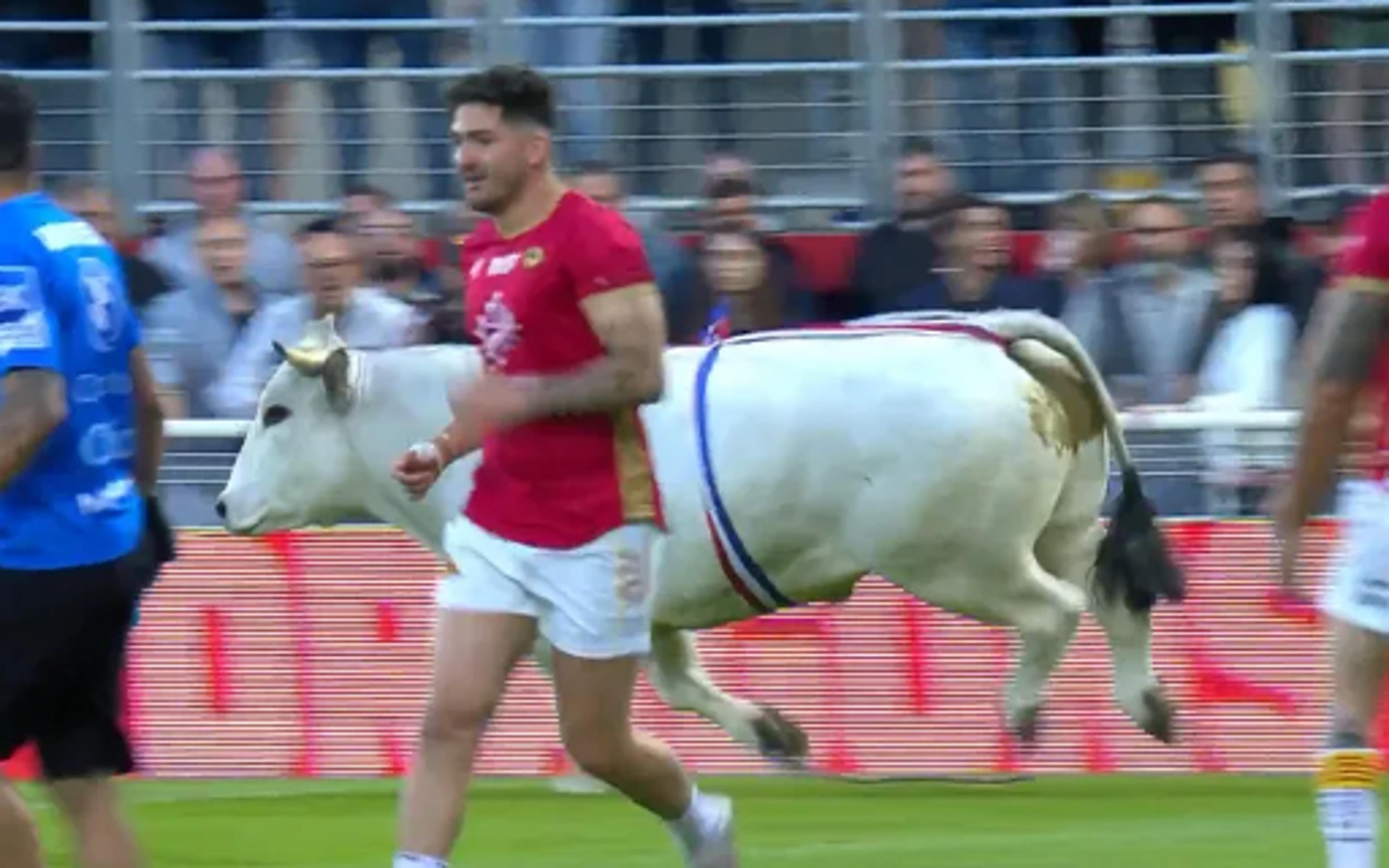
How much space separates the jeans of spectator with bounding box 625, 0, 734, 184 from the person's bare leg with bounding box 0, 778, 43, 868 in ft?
27.0

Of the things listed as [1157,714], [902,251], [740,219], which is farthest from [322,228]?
[1157,714]

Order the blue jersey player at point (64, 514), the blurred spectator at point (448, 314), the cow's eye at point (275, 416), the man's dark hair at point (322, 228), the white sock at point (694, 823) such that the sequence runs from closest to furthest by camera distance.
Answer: the blue jersey player at point (64, 514) < the white sock at point (694, 823) < the cow's eye at point (275, 416) < the man's dark hair at point (322, 228) < the blurred spectator at point (448, 314)

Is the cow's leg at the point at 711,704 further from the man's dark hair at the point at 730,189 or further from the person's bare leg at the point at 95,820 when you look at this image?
the person's bare leg at the point at 95,820

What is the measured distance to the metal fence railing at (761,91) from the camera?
565 inches

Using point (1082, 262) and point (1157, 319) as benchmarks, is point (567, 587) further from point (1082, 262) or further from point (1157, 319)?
point (1082, 262)

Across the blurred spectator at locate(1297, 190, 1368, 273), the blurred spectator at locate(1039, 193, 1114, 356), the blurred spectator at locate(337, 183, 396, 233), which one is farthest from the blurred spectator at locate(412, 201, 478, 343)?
the blurred spectator at locate(1297, 190, 1368, 273)

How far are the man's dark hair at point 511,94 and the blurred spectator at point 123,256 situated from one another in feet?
19.9

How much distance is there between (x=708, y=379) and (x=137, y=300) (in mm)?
3364

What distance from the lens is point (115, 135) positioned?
14.8 metres

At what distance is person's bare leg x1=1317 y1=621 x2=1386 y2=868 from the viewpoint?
700 cm

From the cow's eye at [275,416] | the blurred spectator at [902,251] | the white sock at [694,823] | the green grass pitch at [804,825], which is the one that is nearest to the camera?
the white sock at [694,823]

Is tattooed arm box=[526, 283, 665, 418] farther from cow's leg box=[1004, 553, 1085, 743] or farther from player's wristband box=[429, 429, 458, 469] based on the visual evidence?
cow's leg box=[1004, 553, 1085, 743]

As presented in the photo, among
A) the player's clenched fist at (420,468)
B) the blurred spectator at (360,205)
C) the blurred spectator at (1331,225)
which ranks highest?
the player's clenched fist at (420,468)

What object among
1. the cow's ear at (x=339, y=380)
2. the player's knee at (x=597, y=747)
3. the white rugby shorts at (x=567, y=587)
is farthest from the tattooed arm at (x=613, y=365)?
the cow's ear at (x=339, y=380)
